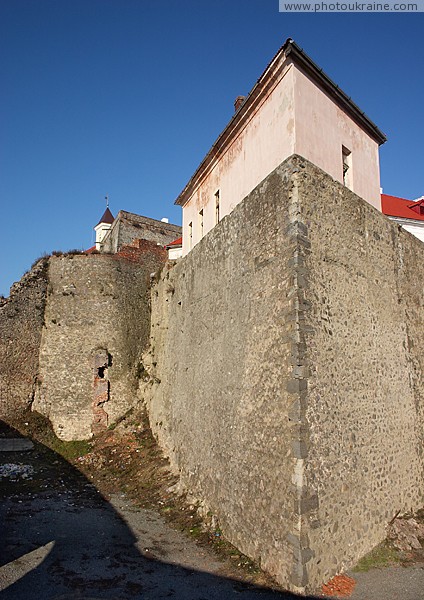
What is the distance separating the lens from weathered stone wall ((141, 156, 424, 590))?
6.89 m

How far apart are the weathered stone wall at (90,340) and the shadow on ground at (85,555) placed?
3.96 metres

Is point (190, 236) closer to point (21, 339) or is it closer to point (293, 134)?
point (293, 134)

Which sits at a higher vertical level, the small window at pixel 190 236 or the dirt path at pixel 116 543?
the small window at pixel 190 236

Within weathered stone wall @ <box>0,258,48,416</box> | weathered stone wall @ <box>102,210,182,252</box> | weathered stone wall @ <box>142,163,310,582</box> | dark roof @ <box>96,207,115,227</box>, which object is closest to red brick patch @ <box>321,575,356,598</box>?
weathered stone wall @ <box>142,163,310,582</box>

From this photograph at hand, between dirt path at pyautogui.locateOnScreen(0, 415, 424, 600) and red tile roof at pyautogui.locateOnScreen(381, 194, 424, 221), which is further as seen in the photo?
red tile roof at pyautogui.locateOnScreen(381, 194, 424, 221)

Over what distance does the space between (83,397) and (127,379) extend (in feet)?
5.64

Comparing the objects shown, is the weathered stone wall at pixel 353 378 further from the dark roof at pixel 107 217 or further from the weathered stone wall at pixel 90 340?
the dark roof at pixel 107 217

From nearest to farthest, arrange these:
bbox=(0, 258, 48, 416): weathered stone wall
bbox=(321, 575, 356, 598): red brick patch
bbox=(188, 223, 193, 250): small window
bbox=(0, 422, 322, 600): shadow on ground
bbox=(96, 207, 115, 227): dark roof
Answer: bbox=(321, 575, 356, 598): red brick patch, bbox=(0, 422, 322, 600): shadow on ground, bbox=(188, 223, 193, 250): small window, bbox=(0, 258, 48, 416): weathered stone wall, bbox=(96, 207, 115, 227): dark roof

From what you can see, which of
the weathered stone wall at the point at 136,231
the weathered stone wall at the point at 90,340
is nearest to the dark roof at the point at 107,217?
the weathered stone wall at the point at 136,231

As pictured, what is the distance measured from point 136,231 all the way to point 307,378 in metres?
21.3

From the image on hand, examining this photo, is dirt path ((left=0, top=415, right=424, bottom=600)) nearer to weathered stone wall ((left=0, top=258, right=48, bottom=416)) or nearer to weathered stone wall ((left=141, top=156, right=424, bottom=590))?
weathered stone wall ((left=141, top=156, right=424, bottom=590))

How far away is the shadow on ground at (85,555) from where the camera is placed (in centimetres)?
655

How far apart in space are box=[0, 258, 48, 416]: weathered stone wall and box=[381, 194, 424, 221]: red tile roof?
14918mm

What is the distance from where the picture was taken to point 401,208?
66.6ft
